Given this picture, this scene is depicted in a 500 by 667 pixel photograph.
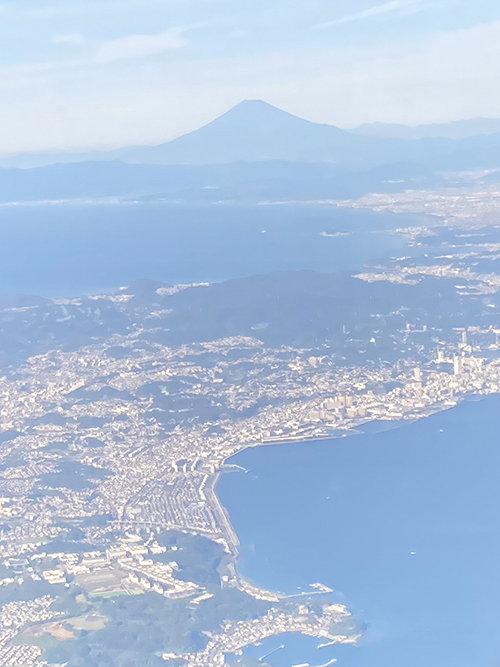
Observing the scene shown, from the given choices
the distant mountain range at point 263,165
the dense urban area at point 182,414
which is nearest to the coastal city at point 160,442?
the dense urban area at point 182,414

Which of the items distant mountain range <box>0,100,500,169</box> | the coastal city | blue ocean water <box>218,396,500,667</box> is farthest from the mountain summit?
blue ocean water <box>218,396,500,667</box>

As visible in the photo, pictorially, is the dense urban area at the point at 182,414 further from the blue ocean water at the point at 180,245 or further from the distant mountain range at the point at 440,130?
the distant mountain range at the point at 440,130

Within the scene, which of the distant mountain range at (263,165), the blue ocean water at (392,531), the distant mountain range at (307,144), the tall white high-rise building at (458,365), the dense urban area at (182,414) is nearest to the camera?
the blue ocean water at (392,531)

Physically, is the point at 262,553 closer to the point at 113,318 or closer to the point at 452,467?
the point at 452,467

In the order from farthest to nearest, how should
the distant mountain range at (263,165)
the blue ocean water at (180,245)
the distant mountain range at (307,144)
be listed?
1. the distant mountain range at (307,144)
2. the distant mountain range at (263,165)
3. the blue ocean water at (180,245)

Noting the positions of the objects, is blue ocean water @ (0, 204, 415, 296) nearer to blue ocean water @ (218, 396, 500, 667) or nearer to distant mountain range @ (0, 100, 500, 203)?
distant mountain range @ (0, 100, 500, 203)

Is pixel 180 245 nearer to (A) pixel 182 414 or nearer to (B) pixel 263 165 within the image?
(A) pixel 182 414

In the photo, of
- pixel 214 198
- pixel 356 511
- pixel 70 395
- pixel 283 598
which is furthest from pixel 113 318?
pixel 214 198
